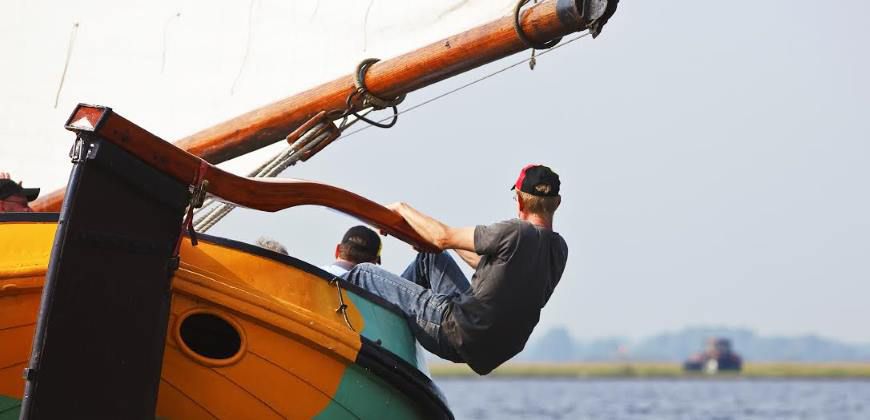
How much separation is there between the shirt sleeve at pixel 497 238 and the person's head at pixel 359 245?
933mm

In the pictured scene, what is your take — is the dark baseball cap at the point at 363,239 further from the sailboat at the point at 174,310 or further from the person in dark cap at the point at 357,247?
the sailboat at the point at 174,310

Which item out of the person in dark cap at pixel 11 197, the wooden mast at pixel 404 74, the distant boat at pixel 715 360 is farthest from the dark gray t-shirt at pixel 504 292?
the distant boat at pixel 715 360

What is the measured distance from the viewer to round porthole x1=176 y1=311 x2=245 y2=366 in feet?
→ 17.8

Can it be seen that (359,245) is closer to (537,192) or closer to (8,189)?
(537,192)

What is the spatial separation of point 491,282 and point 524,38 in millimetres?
1524

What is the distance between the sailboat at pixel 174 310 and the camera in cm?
491

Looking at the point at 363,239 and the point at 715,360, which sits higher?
the point at 715,360

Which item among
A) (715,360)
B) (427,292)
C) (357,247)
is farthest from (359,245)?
(715,360)

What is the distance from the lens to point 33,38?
881 centimetres

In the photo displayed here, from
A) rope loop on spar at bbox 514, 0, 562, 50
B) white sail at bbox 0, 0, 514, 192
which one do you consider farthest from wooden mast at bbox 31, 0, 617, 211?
white sail at bbox 0, 0, 514, 192

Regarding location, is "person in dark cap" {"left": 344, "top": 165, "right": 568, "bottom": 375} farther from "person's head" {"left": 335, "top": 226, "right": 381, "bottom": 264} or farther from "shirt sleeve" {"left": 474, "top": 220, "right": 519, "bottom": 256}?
"person's head" {"left": 335, "top": 226, "right": 381, "bottom": 264}

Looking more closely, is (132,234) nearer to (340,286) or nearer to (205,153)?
(340,286)

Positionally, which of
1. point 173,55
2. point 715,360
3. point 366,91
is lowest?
point 366,91

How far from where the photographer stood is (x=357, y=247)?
22.1 feet
